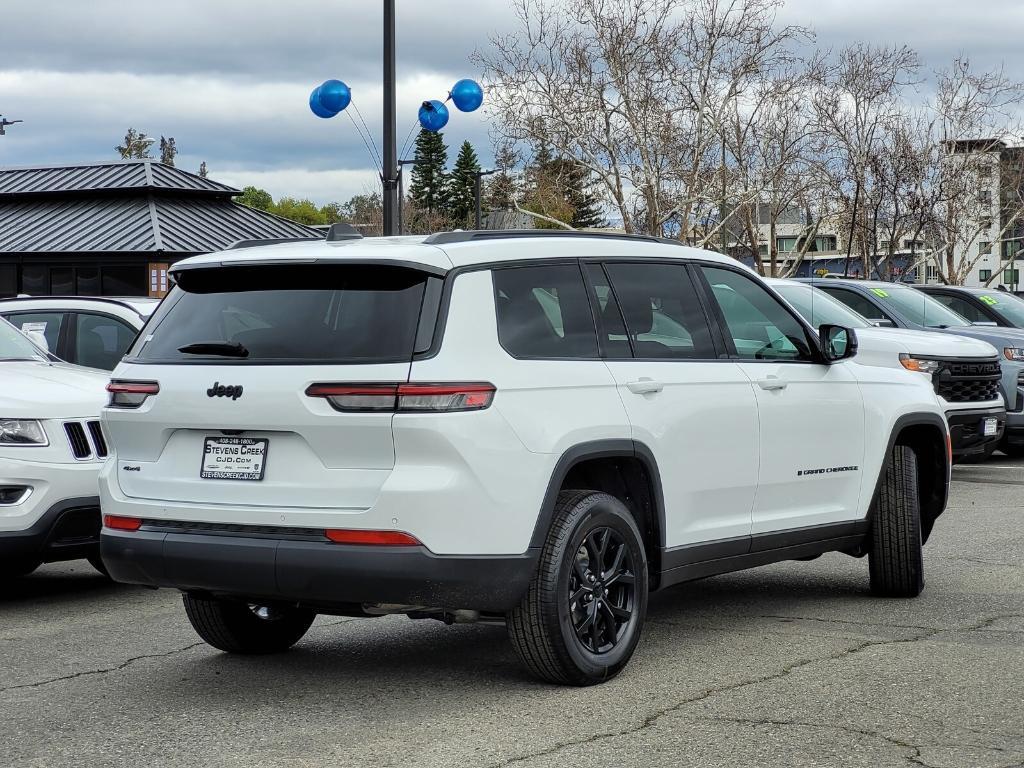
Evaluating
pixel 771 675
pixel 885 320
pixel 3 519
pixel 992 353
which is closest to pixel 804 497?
pixel 771 675

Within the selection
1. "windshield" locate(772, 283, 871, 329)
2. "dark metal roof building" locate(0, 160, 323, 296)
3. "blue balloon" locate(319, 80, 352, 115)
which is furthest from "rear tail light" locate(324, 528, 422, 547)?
"dark metal roof building" locate(0, 160, 323, 296)

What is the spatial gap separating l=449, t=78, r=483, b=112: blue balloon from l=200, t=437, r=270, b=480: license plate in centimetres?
1155

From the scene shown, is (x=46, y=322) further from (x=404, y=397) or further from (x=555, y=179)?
(x=555, y=179)

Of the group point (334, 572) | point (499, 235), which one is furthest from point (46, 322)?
point (334, 572)

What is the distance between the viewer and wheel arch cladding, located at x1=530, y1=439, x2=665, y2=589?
6.06 metres

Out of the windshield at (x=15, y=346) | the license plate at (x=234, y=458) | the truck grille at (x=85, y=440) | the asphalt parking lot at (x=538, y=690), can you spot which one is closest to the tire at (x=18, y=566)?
the asphalt parking lot at (x=538, y=690)

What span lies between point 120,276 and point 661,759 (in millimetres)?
30810

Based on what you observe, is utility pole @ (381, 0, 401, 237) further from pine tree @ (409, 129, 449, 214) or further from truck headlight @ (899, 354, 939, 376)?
pine tree @ (409, 129, 449, 214)

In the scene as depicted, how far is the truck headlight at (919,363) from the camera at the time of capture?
1382 centimetres

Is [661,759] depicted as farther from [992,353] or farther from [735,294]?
[992,353]

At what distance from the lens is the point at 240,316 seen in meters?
5.93

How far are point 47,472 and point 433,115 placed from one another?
9433mm

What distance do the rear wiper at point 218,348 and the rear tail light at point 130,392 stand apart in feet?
0.62

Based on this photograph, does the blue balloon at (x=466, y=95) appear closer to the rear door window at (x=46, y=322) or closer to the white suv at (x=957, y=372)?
the white suv at (x=957, y=372)
